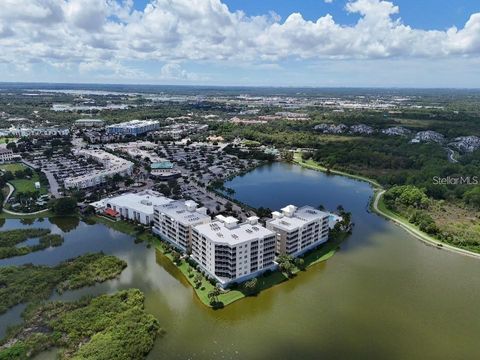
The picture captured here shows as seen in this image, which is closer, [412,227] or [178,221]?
[178,221]

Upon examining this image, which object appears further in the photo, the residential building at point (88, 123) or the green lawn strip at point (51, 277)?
the residential building at point (88, 123)

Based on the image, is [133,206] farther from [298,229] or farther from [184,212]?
[298,229]

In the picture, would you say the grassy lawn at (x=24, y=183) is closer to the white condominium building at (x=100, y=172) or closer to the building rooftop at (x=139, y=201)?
the white condominium building at (x=100, y=172)

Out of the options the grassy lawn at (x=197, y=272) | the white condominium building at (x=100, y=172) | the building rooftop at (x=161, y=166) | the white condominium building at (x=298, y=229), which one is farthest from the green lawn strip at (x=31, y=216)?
the white condominium building at (x=298, y=229)

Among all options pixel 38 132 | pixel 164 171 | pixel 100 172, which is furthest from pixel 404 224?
pixel 38 132

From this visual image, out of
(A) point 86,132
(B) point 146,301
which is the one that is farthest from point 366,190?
(A) point 86,132

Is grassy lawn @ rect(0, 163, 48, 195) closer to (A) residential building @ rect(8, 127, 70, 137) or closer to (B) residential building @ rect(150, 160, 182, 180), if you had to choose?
(B) residential building @ rect(150, 160, 182, 180)

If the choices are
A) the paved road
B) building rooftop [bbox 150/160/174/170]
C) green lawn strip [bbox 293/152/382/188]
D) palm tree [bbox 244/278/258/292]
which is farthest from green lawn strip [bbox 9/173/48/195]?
green lawn strip [bbox 293/152/382/188]
